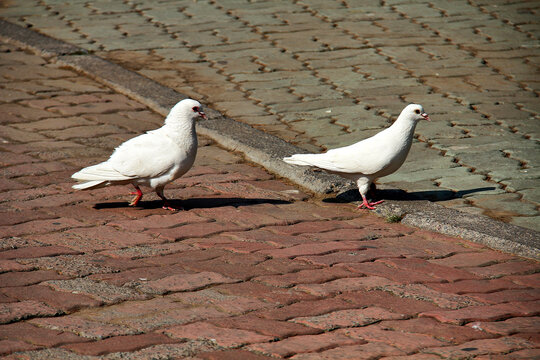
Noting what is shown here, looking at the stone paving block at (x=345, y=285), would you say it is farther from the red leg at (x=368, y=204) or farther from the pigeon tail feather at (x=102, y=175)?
the pigeon tail feather at (x=102, y=175)

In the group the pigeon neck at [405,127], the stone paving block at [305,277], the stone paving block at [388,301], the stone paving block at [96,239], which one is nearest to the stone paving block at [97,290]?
the stone paving block at [96,239]

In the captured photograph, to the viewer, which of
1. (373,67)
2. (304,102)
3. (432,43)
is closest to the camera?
(304,102)

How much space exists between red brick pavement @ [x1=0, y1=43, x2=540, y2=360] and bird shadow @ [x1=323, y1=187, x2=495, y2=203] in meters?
0.19

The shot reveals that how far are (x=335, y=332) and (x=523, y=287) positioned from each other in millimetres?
1166

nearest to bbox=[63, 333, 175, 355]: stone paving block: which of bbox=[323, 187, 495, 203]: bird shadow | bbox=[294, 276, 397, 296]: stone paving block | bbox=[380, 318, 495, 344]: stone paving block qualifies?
bbox=[294, 276, 397, 296]: stone paving block

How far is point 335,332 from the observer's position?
3.38 meters

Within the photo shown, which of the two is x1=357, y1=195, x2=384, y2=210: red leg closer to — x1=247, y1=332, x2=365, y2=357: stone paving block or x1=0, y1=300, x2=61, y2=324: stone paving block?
x1=247, y1=332, x2=365, y2=357: stone paving block

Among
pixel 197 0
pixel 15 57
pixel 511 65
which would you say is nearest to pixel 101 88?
pixel 15 57

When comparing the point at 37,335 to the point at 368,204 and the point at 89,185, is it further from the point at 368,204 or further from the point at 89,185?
the point at 368,204

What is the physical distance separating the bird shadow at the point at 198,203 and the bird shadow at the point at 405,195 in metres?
0.42

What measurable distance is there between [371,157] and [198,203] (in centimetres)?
115

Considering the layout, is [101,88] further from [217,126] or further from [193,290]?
[193,290]

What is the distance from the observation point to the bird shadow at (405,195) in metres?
5.38

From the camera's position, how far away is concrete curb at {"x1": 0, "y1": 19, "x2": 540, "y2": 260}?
462 centimetres
